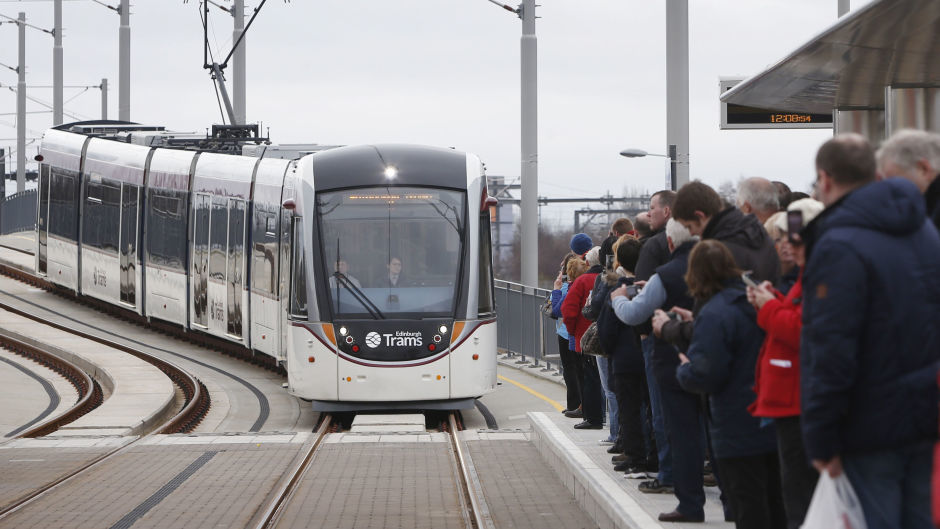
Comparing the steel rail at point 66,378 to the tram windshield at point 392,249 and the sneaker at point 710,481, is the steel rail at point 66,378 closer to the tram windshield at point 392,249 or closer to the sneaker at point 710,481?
the tram windshield at point 392,249

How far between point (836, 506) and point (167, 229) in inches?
837

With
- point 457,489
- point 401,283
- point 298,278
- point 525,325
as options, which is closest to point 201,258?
point 525,325

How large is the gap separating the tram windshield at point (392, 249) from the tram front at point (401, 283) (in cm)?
1

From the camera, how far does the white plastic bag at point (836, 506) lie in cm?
455

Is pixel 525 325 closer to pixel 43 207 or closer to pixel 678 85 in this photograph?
pixel 678 85

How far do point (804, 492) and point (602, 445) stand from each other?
5.71m

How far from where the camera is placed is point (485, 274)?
16562mm

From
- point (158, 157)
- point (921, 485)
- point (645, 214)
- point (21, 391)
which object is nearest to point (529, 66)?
point (158, 157)

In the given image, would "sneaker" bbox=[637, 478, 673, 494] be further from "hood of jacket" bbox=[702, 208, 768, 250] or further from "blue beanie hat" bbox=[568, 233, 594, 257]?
"blue beanie hat" bbox=[568, 233, 594, 257]

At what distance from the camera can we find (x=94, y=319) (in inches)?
1171

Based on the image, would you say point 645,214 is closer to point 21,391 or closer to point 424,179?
point 424,179

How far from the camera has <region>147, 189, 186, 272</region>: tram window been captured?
79.4 ft

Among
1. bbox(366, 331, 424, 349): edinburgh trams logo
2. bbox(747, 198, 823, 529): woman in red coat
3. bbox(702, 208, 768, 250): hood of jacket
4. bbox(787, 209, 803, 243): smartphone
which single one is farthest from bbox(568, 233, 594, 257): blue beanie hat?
bbox(787, 209, 803, 243): smartphone

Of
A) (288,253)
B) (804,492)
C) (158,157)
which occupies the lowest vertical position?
(804,492)
